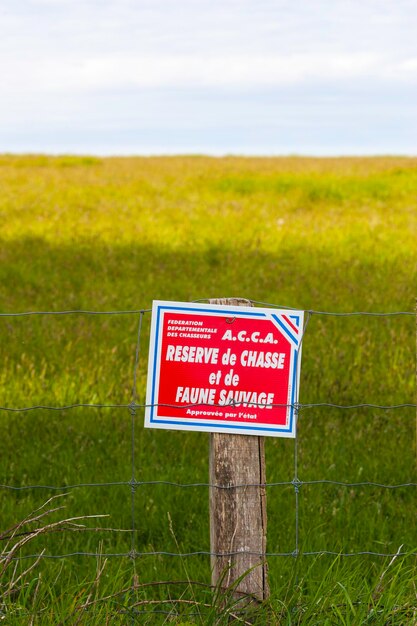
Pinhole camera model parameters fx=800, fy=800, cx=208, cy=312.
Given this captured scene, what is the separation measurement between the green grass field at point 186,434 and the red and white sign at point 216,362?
0.47m

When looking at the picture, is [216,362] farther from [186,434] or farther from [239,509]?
[186,434]

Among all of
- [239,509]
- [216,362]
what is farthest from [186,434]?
[216,362]

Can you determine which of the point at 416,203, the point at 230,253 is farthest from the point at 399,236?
the point at 416,203

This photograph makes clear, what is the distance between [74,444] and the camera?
5762 millimetres

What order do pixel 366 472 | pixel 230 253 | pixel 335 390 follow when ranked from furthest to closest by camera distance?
1. pixel 230 253
2. pixel 335 390
3. pixel 366 472

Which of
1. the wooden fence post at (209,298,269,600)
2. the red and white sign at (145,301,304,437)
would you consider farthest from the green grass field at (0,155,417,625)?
the red and white sign at (145,301,304,437)

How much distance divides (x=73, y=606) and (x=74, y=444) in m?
2.66

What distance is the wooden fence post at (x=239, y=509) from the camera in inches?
132

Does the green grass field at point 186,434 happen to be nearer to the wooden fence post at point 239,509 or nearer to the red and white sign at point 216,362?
the wooden fence post at point 239,509

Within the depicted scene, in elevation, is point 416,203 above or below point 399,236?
above

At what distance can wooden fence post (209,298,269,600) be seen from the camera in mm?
3357

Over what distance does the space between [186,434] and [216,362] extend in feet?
8.84

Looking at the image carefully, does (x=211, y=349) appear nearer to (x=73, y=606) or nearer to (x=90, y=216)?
(x=73, y=606)

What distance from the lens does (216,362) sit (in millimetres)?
3330
